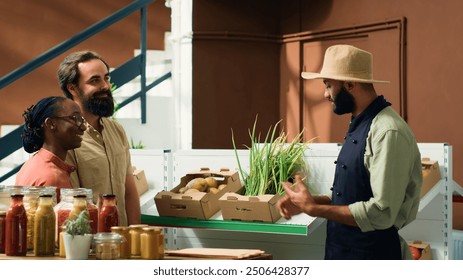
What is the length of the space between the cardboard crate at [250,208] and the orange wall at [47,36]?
15.2 feet

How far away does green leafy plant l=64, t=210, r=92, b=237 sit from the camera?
7.74ft

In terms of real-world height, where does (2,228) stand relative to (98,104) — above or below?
below

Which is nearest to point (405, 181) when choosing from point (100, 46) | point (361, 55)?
point (361, 55)

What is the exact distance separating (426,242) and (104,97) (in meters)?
1.74

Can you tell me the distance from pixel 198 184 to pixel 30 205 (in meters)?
1.39

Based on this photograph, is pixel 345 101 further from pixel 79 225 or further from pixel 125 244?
pixel 79 225

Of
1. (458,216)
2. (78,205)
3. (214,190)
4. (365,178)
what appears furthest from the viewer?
(458,216)

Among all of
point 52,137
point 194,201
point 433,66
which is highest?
point 433,66

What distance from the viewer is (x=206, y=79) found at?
738cm

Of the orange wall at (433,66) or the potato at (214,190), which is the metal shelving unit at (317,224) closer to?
the potato at (214,190)

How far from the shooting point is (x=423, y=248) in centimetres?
370

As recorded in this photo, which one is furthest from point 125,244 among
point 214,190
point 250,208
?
point 214,190

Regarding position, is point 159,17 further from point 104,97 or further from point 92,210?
point 92,210

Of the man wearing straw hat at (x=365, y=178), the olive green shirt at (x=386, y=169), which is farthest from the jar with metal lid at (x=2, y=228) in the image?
the olive green shirt at (x=386, y=169)
